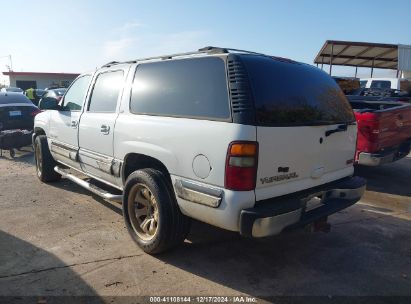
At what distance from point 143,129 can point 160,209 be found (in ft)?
2.75

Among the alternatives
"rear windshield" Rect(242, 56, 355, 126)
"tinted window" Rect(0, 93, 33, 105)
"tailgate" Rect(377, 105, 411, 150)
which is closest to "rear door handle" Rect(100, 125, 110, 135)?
"rear windshield" Rect(242, 56, 355, 126)

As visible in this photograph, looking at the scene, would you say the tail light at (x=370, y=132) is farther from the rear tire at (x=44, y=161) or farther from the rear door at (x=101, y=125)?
the rear tire at (x=44, y=161)

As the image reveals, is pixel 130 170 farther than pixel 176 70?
Yes

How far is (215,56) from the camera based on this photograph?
3432 mm

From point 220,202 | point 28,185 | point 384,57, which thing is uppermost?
point 384,57

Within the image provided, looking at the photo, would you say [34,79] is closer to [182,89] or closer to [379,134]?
[379,134]

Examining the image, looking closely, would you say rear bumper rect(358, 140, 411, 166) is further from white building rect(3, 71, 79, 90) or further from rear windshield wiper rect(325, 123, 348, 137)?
white building rect(3, 71, 79, 90)

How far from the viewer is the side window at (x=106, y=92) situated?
15.0ft

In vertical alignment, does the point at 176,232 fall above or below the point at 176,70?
below

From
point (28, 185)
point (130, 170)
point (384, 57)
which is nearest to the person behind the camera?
point (130, 170)

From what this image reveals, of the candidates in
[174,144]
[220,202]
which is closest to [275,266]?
[220,202]

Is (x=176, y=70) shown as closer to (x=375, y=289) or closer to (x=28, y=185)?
(x=375, y=289)

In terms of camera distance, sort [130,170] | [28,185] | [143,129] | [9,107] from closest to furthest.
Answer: [143,129], [130,170], [28,185], [9,107]

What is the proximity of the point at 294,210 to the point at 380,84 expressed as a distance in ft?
48.2
